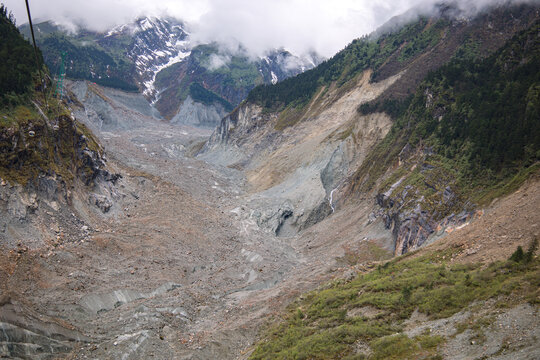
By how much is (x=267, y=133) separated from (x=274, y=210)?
136 feet

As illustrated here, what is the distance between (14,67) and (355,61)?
77.6 metres

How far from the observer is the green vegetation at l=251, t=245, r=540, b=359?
13.5m

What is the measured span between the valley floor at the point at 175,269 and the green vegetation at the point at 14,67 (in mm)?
12261

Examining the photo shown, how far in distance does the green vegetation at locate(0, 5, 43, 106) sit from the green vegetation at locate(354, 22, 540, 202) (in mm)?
38884

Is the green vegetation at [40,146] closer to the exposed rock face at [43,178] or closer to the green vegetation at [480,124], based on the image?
the exposed rock face at [43,178]

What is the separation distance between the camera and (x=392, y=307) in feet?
55.3

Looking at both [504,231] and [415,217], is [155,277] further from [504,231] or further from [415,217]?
[504,231]

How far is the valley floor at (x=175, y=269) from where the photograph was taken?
20031 millimetres

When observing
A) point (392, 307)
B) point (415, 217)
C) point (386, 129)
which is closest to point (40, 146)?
point (392, 307)

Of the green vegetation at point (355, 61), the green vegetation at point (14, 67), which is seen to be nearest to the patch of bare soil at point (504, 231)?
the green vegetation at point (14, 67)

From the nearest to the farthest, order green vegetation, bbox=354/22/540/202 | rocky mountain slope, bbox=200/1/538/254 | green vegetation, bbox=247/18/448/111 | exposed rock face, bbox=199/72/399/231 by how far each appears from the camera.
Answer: green vegetation, bbox=354/22/540/202 < rocky mountain slope, bbox=200/1/538/254 < exposed rock face, bbox=199/72/399/231 < green vegetation, bbox=247/18/448/111

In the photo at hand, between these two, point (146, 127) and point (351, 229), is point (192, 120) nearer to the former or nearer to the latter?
point (146, 127)

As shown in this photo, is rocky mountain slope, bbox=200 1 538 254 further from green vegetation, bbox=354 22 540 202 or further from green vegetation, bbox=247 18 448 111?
green vegetation, bbox=247 18 448 111

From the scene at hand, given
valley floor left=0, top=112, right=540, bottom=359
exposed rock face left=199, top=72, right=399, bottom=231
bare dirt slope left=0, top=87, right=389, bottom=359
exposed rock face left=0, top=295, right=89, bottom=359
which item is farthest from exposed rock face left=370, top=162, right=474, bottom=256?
exposed rock face left=0, top=295, right=89, bottom=359
